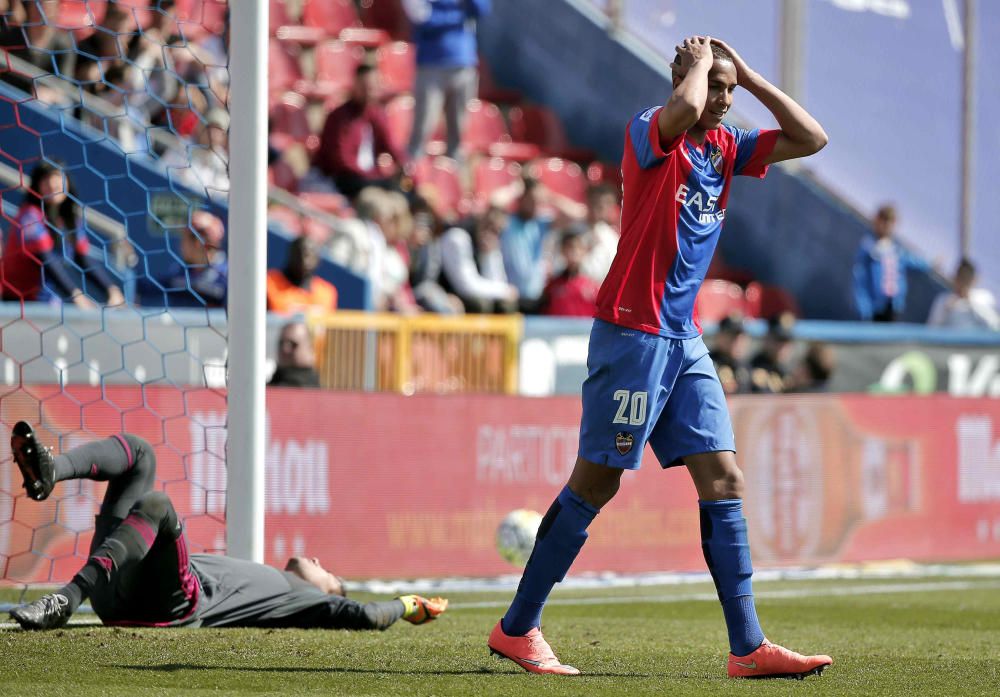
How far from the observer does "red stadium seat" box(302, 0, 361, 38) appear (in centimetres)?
1700

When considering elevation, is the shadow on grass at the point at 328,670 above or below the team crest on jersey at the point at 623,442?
below

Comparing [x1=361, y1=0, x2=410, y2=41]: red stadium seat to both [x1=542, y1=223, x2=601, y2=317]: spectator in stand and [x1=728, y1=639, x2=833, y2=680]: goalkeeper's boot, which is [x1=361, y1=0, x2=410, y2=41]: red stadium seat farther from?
[x1=728, y1=639, x2=833, y2=680]: goalkeeper's boot

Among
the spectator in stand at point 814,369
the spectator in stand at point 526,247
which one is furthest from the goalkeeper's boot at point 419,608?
the spectator in stand at point 526,247

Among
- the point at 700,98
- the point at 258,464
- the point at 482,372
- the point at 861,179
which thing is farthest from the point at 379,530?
the point at 861,179

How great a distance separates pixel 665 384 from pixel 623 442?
255 mm

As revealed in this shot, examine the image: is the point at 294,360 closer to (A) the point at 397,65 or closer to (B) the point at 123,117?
(B) the point at 123,117

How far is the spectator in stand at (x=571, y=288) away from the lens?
13047mm

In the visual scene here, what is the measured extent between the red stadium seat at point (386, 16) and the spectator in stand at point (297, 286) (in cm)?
661

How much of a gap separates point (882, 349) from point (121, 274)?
6.40 meters

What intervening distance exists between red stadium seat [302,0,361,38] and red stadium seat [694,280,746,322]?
4.67 metres

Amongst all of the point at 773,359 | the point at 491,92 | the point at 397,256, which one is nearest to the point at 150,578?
the point at 397,256

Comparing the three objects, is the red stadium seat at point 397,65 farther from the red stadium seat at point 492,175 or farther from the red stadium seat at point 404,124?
the red stadium seat at point 492,175

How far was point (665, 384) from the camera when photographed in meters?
5.68

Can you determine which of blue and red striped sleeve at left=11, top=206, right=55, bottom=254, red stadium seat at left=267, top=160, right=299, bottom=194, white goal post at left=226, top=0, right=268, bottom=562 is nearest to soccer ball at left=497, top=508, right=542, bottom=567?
white goal post at left=226, top=0, right=268, bottom=562
